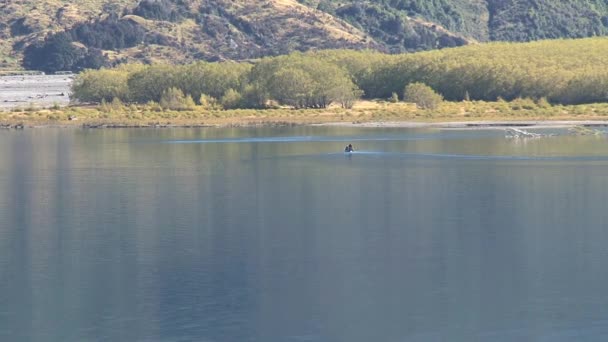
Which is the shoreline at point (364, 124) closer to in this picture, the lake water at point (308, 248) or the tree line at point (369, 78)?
the tree line at point (369, 78)

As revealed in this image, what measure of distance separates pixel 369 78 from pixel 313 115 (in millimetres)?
25237

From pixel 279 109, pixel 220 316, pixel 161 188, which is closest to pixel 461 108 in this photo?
pixel 279 109

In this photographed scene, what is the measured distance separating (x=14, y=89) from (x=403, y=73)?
3144 inches

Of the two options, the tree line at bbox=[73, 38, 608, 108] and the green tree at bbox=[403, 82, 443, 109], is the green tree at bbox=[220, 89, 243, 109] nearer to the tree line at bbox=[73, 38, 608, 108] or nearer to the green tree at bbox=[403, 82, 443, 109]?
the tree line at bbox=[73, 38, 608, 108]

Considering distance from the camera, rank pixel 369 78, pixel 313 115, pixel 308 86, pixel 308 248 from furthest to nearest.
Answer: pixel 369 78, pixel 308 86, pixel 313 115, pixel 308 248

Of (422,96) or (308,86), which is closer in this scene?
(422,96)

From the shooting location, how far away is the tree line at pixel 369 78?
126m

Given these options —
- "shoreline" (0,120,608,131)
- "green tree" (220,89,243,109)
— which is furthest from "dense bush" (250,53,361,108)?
"shoreline" (0,120,608,131)

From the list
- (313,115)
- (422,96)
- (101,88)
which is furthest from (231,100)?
(422,96)

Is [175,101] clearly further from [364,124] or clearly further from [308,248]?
[308,248]

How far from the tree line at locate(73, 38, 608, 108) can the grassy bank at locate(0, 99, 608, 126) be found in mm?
3166

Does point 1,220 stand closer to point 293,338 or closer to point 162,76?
point 293,338

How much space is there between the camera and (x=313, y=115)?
119 metres

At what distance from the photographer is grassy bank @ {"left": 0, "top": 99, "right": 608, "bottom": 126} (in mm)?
112688
